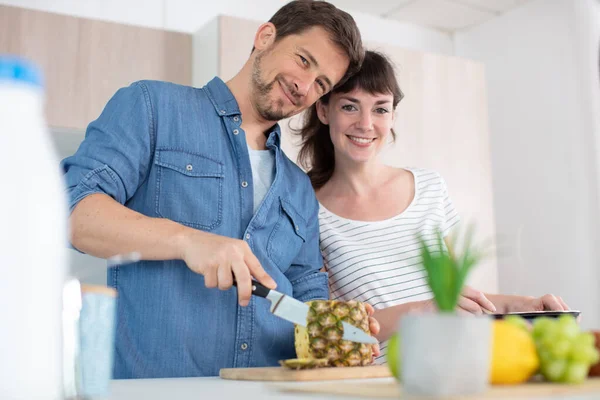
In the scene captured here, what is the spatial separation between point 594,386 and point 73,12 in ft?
10.6

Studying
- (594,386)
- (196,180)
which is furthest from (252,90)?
(594,386)

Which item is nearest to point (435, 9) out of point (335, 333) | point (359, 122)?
point (359, 122)

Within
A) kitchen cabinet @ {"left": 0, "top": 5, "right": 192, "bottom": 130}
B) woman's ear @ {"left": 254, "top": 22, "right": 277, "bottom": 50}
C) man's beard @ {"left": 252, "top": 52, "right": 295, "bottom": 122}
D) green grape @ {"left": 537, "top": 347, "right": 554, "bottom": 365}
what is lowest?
green grape @ {"left": 537, "top": 347, "right": 554, "bottom": 365}

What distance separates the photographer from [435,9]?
4.16 m

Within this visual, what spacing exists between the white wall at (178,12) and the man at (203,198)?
2.10 metres

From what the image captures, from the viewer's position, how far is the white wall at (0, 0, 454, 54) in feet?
11.0

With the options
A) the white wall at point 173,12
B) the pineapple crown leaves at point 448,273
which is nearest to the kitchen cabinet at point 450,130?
the white wall at point 173,12

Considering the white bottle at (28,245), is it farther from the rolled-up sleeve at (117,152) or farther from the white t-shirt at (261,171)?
the white t-shirt at (261,171)

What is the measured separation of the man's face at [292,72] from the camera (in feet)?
5.06

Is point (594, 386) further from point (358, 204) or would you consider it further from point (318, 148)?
point (318, 148)

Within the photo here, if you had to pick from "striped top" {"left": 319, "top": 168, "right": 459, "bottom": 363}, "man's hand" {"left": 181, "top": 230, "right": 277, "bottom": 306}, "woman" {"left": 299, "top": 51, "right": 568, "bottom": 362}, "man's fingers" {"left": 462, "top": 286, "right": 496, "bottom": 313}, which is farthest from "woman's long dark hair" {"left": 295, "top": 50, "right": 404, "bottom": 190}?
"man's hand" {"left": 181, "top": 230, "right": 277, "bottom": 306}

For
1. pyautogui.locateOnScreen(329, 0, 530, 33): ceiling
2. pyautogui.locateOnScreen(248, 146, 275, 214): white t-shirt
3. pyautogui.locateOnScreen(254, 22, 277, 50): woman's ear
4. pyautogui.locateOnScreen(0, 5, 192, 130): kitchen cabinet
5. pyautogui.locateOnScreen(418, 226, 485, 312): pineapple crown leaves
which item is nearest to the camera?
pyautogui.locateOnScreen(418, 226, 485, 312): pineapple crown leaves

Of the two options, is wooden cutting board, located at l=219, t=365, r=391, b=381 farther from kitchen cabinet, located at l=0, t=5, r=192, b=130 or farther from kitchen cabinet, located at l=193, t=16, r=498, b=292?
kitchen cabinet, located at l=193, t=16, r=498, b=292

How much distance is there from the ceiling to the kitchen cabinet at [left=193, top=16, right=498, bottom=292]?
0.67m
